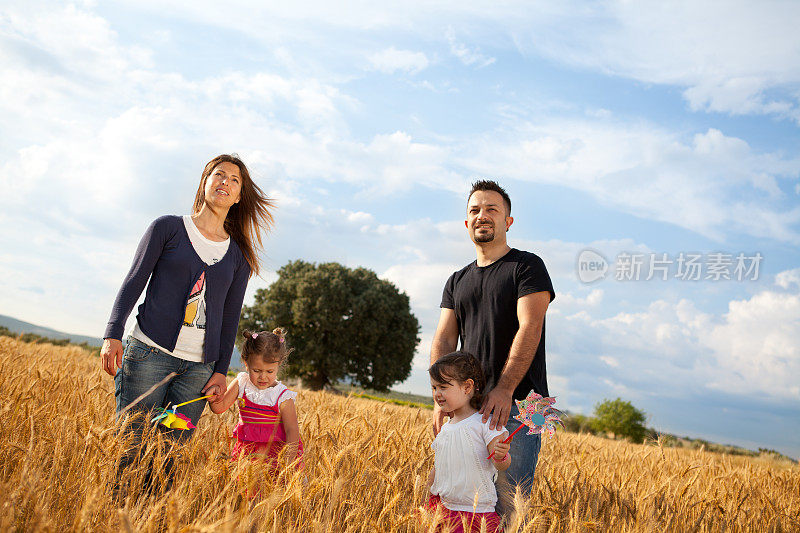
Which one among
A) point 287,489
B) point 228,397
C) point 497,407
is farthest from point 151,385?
point 497,407

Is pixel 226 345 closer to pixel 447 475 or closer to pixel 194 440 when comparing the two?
pixel 194 440

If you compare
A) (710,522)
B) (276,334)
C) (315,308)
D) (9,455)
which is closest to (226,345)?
(276,334)

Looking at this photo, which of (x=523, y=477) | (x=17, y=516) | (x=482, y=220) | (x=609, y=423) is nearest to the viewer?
(x=17, y=516)

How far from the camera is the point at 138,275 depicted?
332cm

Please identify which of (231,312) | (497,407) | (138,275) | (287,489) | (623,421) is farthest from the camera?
(623,421)

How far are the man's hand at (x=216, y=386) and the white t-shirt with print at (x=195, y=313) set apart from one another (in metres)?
0.18

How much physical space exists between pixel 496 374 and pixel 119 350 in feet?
7.38

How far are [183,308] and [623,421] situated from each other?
18336 mm

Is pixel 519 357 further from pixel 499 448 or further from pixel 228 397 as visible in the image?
pixel 228 397

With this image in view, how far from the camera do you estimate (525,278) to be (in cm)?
328

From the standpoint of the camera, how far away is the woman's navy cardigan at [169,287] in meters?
3.26

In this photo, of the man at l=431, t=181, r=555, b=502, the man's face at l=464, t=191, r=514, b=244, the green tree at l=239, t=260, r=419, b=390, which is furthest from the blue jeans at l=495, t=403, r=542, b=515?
the green tree at l=239, t=260, r=419, b=390

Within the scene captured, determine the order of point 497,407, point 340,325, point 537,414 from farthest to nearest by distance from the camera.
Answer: point 340,325
point 537,414
point 497,407

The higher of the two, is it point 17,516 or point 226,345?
point 226,345
